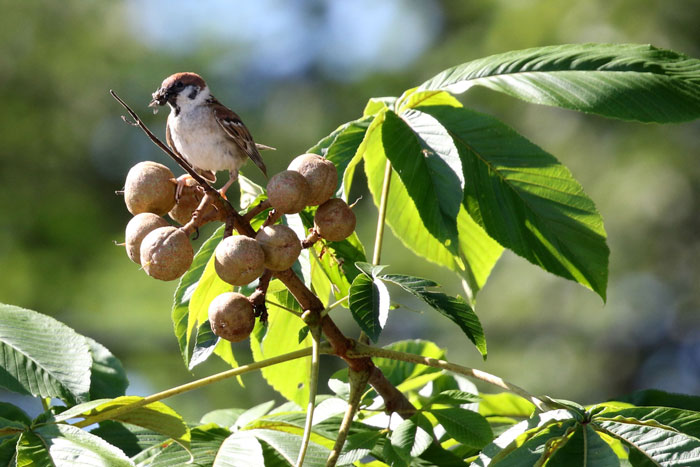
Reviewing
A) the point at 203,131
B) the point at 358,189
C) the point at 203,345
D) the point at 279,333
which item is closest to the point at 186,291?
the point at 203,345

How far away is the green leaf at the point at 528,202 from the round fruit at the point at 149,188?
0.64 meters

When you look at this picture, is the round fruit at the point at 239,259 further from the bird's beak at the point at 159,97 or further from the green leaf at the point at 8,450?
the bird's beak at the point at 159,97

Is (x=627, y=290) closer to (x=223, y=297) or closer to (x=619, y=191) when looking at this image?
(x=619, y=191)

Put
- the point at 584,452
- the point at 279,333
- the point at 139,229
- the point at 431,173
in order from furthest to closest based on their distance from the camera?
the point at 279,333 → the point at 431,173 → the point at 139,229 → the point at 584,452

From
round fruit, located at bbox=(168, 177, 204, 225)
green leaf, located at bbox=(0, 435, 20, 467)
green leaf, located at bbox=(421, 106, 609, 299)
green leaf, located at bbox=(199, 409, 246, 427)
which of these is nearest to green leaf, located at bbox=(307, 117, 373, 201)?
green leaf, located at bbox=(421, 106, 609, 299)

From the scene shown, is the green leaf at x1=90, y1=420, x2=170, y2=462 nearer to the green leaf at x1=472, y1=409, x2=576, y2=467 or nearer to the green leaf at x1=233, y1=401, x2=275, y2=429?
the green leaf at x1=233, y1=401, x2=275, y2=429

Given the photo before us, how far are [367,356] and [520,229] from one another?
0.44 meters

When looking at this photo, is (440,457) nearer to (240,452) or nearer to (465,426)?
(465,426)

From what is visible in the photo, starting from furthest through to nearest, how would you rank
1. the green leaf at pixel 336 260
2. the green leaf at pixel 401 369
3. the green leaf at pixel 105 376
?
the green leaf at pixel 401 369, the green leaf at pixel 105 376, the green leaf at pixel 336 260

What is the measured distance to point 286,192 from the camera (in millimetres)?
1301

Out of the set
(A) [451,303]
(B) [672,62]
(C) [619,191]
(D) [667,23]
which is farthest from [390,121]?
(D) [667,23]

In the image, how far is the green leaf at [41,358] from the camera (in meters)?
1.41

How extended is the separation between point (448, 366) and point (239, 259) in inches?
17.0

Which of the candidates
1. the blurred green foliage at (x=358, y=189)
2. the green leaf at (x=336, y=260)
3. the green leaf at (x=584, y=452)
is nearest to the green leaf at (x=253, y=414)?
the green leaf at (x=336, y=260)
